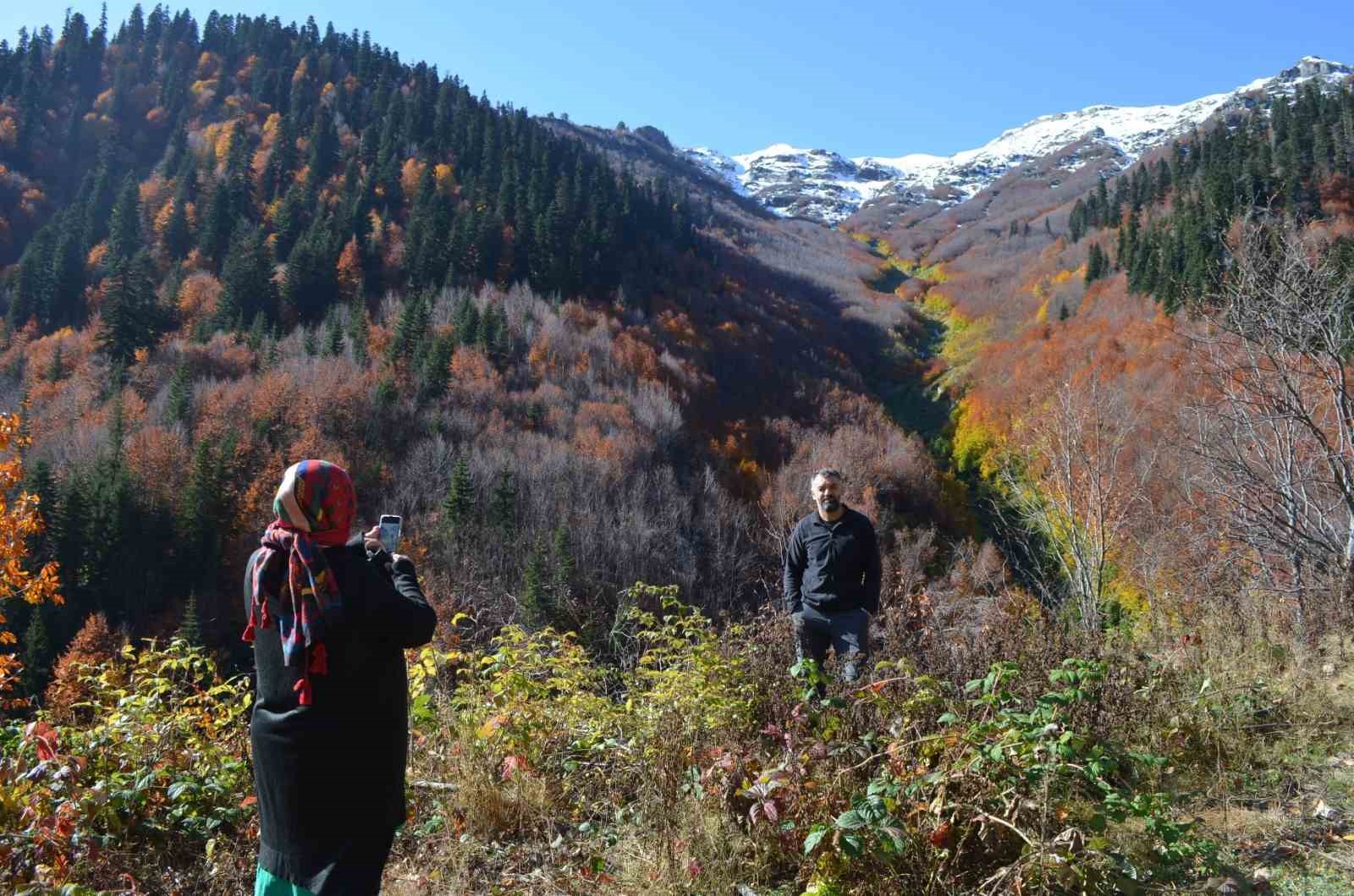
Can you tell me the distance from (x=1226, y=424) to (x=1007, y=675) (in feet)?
20.7

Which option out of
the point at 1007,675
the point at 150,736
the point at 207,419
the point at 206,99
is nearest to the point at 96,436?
the point at 207,419

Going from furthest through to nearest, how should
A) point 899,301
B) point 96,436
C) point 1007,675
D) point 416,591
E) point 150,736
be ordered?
point 899,301 → point 96,436 → point 150,736 → point 1007,675 → point 416,591

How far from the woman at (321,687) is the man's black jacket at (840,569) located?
2.58 m

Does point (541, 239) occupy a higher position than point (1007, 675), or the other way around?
point (541, 239)

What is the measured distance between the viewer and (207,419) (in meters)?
44.2

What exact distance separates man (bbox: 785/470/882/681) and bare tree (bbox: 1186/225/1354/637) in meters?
3.15

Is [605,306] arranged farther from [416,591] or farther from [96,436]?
[416,591]

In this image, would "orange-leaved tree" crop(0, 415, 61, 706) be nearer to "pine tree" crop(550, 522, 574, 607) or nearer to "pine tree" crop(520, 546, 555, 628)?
"pine tree" crop(520, 546, 555, 628)

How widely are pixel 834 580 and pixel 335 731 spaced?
9.12ft

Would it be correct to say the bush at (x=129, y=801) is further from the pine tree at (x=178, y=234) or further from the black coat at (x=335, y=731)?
the pine tree at (x=178, y=234)

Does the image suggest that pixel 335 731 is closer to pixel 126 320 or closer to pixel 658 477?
pixel 658 477

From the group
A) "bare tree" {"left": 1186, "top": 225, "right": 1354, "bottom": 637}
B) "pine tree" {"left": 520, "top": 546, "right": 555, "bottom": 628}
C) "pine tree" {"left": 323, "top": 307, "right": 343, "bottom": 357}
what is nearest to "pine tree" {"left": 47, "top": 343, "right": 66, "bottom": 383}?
"pine tree" {"left": 323, "top": 307, "right": 343, "bottom": 357}

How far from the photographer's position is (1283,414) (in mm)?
6020

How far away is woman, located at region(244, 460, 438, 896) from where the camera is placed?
2.11m
